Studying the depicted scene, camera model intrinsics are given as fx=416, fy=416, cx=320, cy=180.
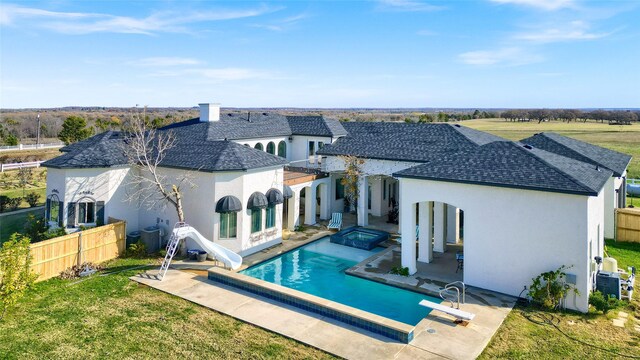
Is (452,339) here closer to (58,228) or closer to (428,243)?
(428,243)

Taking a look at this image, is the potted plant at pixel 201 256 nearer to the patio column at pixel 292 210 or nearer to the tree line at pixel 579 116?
the patio column at pixel 292 210

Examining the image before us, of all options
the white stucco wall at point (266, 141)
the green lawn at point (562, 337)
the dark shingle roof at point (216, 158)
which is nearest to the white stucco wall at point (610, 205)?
the green lawn at point (562, 337)

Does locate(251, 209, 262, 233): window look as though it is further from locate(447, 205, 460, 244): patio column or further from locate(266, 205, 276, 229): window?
locate(447, 205, 460, 244): patio column

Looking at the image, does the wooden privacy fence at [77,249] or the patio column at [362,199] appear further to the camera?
the patio column at [362,199]

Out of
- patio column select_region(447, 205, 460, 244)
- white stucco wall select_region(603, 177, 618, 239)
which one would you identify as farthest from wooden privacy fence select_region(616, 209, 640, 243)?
patio column select_region(447, 205, 460, 244)

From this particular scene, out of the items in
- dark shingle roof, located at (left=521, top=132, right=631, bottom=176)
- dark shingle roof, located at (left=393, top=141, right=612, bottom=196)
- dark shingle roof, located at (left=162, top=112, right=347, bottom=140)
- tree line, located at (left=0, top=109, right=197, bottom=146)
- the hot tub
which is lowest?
the hot tub

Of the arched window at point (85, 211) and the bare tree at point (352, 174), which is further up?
the bare tree at point (352, 174)

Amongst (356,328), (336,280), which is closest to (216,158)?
(336,280)
